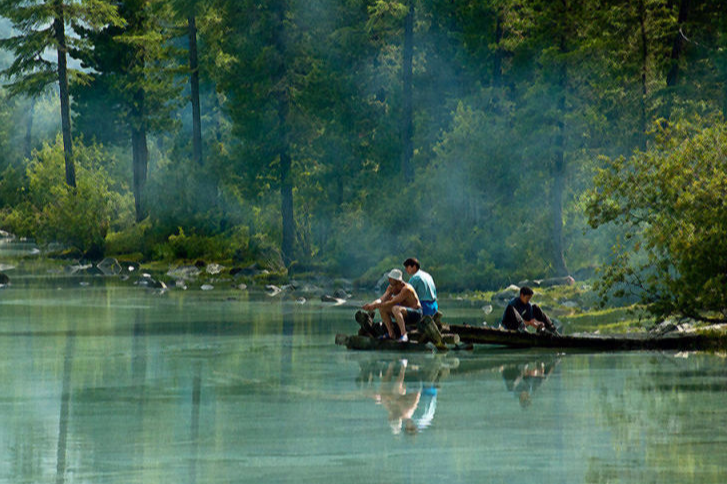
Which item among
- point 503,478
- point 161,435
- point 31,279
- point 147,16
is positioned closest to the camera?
point 503,478

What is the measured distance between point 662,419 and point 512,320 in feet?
26.8

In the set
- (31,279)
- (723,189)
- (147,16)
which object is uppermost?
(147,16)

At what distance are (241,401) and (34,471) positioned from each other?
509 cm

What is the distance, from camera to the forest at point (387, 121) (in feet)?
128

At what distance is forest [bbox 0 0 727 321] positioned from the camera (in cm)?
3900

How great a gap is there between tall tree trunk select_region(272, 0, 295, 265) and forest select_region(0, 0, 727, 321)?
80 mm

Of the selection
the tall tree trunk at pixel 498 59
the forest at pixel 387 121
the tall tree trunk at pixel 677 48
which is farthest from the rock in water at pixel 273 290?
the tall tree trunk at pixel 677 48

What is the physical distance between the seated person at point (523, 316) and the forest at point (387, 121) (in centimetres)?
422

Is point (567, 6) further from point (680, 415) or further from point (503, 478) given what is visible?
point (503, 478)

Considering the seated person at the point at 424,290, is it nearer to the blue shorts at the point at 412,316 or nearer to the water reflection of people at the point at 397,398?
the blue shorts at the point at 412,316

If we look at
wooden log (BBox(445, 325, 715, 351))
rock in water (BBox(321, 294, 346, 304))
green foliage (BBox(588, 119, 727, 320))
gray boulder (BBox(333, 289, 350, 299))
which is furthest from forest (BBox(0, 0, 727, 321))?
rock in water (BBox(321, 294, 346, 304))

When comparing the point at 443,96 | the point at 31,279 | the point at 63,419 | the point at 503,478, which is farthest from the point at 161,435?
the point at 443,96

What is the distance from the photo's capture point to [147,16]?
65.1m

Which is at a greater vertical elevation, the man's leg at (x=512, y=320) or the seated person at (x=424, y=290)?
the seated person at (x=424, y=290)
